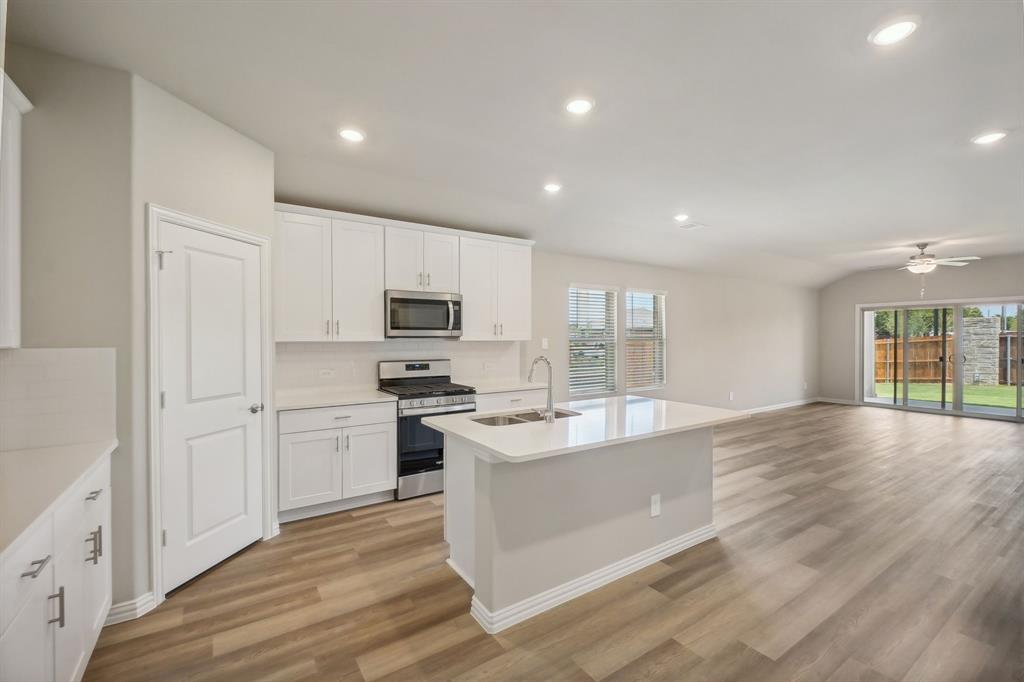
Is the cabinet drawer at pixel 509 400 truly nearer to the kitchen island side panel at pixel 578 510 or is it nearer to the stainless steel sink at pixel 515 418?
the stainless steel sink at pixel 515 418

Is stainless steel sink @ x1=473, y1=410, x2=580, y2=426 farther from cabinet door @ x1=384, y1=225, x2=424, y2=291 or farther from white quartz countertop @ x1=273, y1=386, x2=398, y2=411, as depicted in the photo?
cabinet door @ x1=384, y1=225, x2=424, y2=291

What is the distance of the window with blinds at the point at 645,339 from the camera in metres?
6.53

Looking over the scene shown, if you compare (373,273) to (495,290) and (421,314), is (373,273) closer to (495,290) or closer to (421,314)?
(421,314)

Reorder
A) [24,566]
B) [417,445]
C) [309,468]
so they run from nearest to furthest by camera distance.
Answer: [24,566] < [309,468] < [417,445]

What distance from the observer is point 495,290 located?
474cm

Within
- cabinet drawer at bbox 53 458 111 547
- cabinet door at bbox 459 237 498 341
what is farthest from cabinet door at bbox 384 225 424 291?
cabinet drawer at bbox 53 458 111 547

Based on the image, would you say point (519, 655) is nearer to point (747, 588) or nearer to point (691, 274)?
point (747, 588)

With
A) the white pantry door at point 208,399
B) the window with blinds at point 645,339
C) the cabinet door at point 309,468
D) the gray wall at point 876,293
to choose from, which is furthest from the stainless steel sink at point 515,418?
the gray wall at point 876,293

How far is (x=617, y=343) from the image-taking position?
6.40 metres

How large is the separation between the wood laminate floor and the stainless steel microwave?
1452mm

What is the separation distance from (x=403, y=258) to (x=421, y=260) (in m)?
0.17

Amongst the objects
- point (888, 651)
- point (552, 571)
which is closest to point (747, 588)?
point (888, 651)

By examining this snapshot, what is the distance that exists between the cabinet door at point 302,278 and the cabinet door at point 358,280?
72mm

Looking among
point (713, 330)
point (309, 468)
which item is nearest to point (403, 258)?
point (309, 468)
